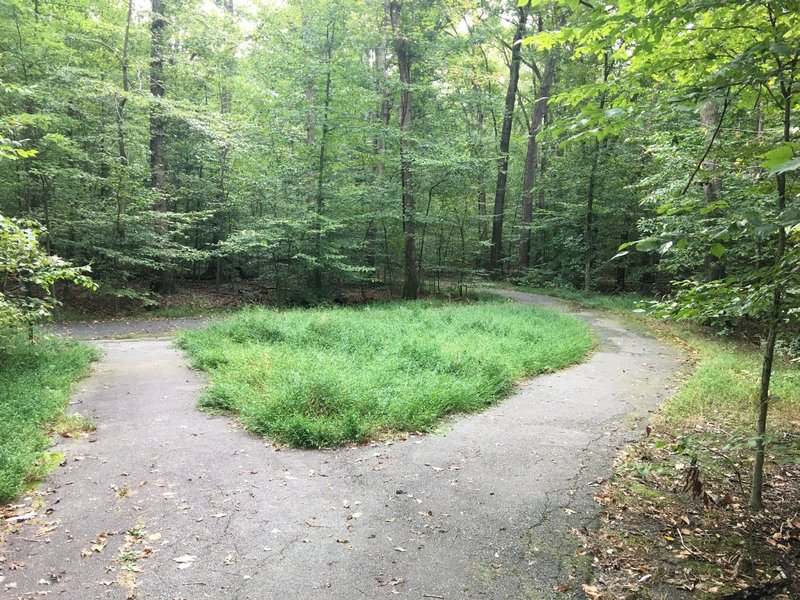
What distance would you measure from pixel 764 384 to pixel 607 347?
726 cm

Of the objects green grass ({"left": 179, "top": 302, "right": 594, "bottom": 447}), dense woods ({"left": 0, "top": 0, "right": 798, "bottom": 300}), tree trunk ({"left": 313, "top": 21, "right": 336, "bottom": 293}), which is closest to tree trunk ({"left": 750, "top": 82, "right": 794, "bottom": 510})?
green grass ({"left": 179, "top": 302, "right": 594, "bottom": 447})

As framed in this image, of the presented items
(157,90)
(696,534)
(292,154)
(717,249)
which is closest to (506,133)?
(292,154)

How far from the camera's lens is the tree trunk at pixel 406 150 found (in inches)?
631

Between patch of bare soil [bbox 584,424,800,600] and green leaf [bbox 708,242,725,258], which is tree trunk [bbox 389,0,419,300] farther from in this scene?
green leaf [bbox 708,242,725,258]

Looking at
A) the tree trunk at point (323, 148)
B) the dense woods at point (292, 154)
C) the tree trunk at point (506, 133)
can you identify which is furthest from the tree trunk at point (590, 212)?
the tree trunk at point (323, 148)

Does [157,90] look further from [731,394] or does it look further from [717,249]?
[717,249]

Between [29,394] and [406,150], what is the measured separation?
12777 mm

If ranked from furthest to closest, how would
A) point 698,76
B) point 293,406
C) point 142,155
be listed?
point 142,155, point 293,406, point 698,76

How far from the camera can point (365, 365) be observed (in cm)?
755

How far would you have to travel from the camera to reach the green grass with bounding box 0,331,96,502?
14.0 feet

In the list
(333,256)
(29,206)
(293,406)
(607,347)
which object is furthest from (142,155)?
(607,347)

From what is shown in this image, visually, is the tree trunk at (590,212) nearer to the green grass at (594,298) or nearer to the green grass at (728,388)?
the green grass at (594,298)

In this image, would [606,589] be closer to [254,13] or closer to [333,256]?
[333,256]

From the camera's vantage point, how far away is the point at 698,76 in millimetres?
3430
